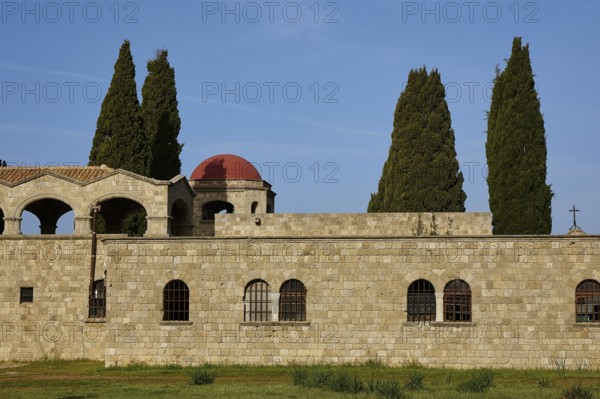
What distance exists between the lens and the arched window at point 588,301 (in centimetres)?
3017

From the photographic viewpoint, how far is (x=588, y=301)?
1191 inches

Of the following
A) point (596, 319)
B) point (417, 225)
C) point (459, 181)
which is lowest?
point (596, 319)

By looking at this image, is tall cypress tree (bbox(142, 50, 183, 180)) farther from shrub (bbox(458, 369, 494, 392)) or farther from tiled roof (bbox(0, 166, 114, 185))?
shrub (bbox(458, 369, 494, 392))

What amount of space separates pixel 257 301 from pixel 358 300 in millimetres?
3481

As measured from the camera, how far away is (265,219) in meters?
37.7

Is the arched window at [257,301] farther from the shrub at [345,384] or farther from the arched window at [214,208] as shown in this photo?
the arched window at [214,208]

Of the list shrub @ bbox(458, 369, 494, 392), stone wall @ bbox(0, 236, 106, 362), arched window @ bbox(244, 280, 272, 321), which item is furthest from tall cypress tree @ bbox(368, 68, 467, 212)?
shrub @ bbox(458, 369, 494, 392)

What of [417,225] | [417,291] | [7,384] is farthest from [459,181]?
[7,384]

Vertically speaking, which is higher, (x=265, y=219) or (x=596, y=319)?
(x=265, y=219)

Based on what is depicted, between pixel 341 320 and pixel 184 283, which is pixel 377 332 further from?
pixel 184 283

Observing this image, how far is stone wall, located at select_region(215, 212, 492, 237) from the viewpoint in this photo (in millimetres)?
37188

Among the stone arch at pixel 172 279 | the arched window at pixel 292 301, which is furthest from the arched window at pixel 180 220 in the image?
the arched window at pixel 292 301

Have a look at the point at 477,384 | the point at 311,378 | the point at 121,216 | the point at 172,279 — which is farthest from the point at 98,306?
the point at 477,384

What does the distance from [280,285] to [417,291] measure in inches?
183
